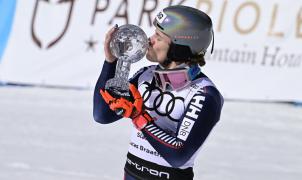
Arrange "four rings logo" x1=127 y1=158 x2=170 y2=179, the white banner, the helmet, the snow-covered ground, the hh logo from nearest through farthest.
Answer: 1. the helmet
2. "four rings logo" x1=127 y1=158 x2=170 y2=179
3. the snow-covered ground
4. the white banner
5. the hh logo

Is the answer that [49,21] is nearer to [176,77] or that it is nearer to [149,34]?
[149,34]

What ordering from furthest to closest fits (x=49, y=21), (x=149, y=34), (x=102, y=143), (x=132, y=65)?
(x=49, y=21) < (x=149, y=34) < (x=132, y=65) < (x=102, y=143)

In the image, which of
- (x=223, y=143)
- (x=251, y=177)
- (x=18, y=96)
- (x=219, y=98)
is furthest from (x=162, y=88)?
(x=18, y=96)

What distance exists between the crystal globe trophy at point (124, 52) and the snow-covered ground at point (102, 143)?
2782mm

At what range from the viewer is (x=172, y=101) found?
2896mm

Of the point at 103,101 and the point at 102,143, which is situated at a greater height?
the point at 103,101

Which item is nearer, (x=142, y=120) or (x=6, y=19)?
(x=142, y=120)

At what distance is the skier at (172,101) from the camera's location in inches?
108

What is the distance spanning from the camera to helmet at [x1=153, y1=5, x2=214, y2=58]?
111 inches

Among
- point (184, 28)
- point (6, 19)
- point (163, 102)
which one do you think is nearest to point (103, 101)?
point (163, 102)

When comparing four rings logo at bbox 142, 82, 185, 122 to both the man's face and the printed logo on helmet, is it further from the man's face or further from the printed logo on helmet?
the printed logo on helmet

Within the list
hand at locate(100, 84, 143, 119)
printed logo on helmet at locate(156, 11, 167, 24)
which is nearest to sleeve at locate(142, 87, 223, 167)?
hand at locate(100, 84, 143, 119)

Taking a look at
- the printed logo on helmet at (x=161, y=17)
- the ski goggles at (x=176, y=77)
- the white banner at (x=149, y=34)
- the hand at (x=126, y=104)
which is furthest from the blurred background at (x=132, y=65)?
the hand at (x=126, y=104)

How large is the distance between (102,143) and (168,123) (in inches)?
148
